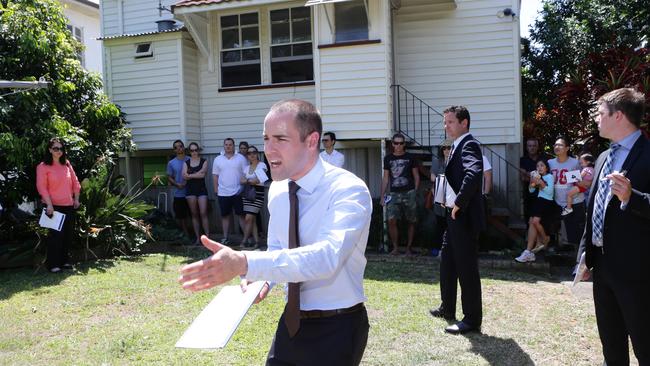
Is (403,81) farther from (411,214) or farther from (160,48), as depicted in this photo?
(160,48)

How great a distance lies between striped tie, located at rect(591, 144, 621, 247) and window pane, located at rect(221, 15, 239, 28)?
10.6 m

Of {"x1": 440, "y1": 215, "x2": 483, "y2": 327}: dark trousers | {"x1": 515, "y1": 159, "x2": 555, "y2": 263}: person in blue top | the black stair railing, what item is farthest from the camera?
the black stair railing

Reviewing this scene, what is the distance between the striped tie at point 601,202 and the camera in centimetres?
339

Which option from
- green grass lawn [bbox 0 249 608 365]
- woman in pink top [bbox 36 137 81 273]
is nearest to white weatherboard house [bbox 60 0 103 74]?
woman in pink top [bbox 36 137 81 273]

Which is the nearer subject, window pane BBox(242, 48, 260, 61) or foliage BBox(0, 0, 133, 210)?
foliage BBox(0, 0, 133, 210)

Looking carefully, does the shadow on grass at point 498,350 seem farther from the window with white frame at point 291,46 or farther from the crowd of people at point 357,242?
the window with white frame at point 291,46

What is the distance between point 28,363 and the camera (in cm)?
456

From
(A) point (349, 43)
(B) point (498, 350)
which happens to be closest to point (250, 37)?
(A) point (349, 43)

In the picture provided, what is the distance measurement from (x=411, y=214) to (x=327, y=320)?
7.33m

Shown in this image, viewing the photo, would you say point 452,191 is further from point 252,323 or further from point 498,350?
point 252,323

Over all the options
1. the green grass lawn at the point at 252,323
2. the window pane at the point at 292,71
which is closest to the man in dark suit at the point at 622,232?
the green grass lawn at the point at 252,323

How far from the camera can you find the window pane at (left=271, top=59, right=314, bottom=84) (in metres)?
12.3

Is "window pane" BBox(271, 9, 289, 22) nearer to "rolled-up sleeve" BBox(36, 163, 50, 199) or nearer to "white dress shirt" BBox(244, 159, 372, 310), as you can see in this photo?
"rolled-up sleeve" BBox(36, 163, 50, 199)

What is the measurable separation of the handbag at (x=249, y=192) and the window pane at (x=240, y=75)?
3.28 metres
